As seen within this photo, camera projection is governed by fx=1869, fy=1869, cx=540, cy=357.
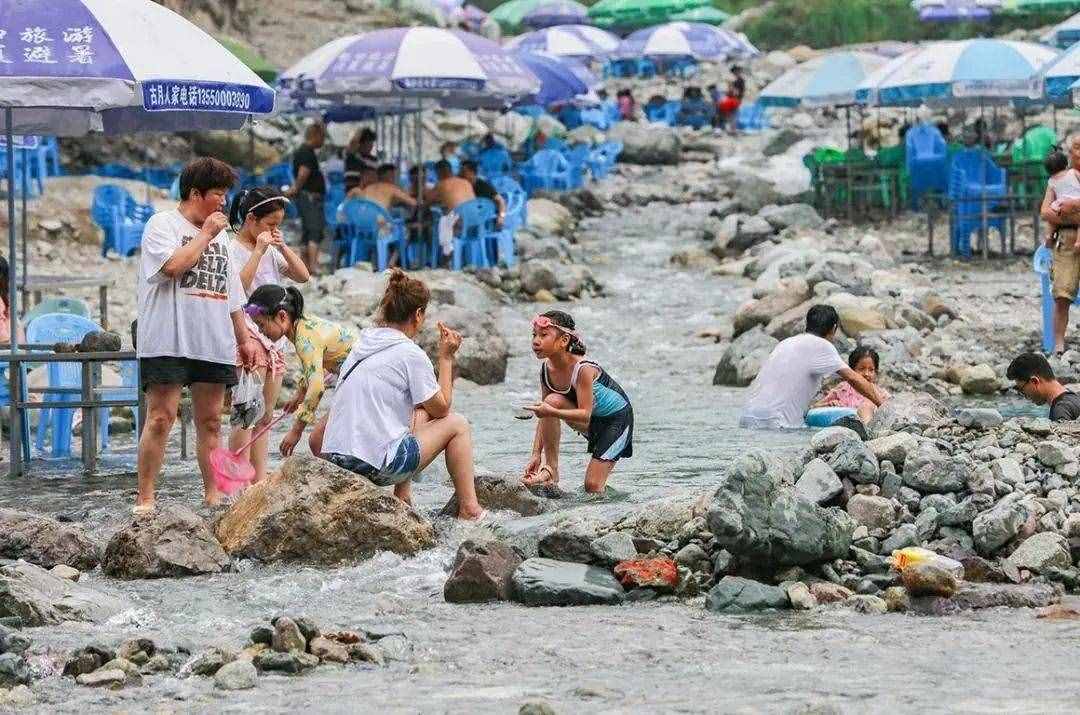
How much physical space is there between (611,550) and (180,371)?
2.09m

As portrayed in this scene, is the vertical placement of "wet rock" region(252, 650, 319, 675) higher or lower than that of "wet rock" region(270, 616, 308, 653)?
lower

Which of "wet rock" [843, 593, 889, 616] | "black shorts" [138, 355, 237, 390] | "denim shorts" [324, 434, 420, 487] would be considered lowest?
"wet rock" [843, 593, 889, 616]

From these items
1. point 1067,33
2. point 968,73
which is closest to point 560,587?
point 968,73

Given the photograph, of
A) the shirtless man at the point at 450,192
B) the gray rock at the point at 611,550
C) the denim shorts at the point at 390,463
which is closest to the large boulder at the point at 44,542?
the denim shorts at the point at 390,463

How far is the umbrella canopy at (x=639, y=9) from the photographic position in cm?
4584

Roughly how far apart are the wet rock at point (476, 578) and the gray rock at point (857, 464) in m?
1.63

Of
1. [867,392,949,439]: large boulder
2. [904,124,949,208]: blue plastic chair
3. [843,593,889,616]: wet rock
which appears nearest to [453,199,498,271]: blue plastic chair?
[904,124,949,208]: blue plastic chair

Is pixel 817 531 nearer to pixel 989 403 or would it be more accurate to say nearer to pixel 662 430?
pixel 662 430

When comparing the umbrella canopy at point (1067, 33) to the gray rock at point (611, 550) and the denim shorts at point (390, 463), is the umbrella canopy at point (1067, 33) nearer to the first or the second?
the denim shorts at point (390, 463)

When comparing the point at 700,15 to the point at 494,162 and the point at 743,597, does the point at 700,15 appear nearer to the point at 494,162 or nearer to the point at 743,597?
the point at 494,162

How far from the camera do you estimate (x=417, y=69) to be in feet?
57.8

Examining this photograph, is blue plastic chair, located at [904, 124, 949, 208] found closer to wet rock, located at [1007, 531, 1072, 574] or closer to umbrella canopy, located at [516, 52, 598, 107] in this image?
umbrella canopy, located at [516, 52, 598, 107]

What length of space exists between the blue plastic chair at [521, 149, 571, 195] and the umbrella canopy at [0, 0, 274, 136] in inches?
713

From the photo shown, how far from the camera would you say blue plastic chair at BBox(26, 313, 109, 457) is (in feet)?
33.4
